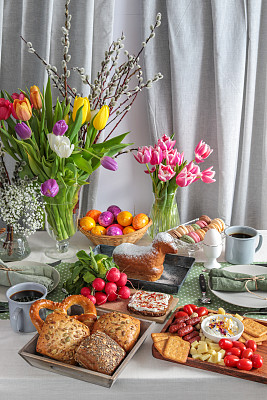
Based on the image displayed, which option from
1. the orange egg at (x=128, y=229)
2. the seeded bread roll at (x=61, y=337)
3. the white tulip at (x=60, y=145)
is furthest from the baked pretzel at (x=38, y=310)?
the orange egg at (x=128, y=229)

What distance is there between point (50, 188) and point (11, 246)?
0.30 metres

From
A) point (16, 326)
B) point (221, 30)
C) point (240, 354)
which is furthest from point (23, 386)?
point (221, 30)

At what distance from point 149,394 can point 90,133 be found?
2.79ft

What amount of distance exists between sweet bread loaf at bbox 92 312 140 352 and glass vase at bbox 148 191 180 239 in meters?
0.64

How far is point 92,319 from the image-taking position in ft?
3.67

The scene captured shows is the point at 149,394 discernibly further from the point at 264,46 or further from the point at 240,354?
the point at 264,46

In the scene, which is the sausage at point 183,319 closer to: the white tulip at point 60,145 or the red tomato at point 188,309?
the red tomato at point 188,309

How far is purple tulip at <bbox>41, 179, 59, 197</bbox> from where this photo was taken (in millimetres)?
1409

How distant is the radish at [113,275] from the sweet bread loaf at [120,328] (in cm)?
19

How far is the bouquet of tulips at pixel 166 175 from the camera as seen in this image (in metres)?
1.63

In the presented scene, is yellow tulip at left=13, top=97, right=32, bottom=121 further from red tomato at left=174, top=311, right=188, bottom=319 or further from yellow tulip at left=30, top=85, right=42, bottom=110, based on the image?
red tomato at left=174, top=311, right=188, bottom=319

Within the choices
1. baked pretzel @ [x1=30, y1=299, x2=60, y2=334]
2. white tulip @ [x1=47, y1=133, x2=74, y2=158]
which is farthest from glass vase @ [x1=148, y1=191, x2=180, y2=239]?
baked pretzel @ [x1=30, y1=299, x2=60, y2=334]

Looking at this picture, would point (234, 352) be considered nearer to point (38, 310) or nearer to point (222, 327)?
point (222, 327)

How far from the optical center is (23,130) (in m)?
1.38
